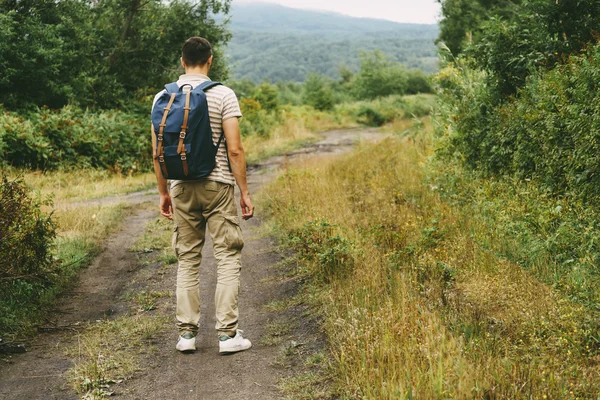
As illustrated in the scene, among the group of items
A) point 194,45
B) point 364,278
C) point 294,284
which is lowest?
point 294,284

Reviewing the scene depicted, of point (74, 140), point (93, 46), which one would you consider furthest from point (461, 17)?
point (74, 140)

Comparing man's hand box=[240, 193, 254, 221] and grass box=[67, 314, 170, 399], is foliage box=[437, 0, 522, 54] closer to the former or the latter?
man's hand box=[240, 193, 254, 221]

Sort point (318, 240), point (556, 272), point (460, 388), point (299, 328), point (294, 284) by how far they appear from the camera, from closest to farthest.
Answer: point (460, 388) < point (299, 328) < point (556, 272) < point (294, 284) < point (318, 240)

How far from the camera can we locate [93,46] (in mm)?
19734

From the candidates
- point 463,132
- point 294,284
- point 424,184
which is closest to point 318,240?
point 294,284

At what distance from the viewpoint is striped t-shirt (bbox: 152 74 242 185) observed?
4.48 meters

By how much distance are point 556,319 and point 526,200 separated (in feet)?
10.8

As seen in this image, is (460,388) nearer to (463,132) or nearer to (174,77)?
(463,132)

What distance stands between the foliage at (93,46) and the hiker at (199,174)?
547 inches

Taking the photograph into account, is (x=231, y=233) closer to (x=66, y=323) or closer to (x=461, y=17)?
(x=66, y=323)

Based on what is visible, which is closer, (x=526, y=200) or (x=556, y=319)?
(x=556, y=319)

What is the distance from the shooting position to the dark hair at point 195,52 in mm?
4559

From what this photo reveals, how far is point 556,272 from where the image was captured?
5.50 metres

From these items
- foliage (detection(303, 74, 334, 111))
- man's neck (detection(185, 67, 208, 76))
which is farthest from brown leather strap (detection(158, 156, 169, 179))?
foliage (detection(303, 74, 334, 111))
